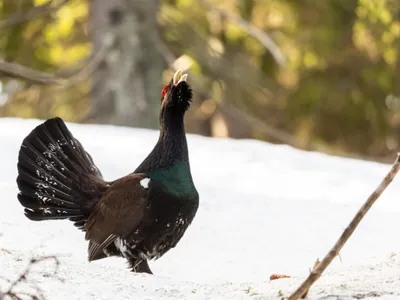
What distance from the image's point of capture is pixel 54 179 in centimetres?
505

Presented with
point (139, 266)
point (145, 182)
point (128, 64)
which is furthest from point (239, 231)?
point (128, 64)

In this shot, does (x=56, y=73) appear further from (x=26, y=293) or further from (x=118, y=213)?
(x=26, y=293)

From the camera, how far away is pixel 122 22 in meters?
12.0

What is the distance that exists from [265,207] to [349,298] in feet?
10.5

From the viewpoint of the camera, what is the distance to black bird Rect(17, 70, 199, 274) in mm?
4457

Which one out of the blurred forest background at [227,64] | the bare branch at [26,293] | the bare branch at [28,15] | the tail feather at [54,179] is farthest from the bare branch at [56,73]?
the bare branch at [26,293]

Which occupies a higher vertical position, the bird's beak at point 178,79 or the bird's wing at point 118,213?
the bird's beak at point 178,79

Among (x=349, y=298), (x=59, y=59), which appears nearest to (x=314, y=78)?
(x=59, y=59)

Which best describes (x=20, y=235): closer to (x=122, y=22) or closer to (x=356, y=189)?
(x=356, y=189)

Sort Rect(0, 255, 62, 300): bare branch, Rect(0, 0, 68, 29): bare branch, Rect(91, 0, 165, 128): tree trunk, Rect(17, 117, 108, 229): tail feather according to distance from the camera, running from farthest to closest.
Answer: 1. Rect(91, 0, 165, 128): tree trunk
2. Rect(0, 0, 68, 29): bare branch
3. Rect(17, 117, 108, 229): tail feather
4. Rect(0, 255, 62, 300): bare branch

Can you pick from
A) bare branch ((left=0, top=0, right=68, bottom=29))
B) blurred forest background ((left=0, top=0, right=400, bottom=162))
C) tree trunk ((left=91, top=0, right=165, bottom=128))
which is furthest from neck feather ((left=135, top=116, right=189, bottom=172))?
tree trunk ((left=91, top=0, right=165, bottom=128))

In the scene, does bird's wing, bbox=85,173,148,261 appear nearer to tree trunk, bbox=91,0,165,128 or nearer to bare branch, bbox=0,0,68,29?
bare branch, bbox=0,0,68,29

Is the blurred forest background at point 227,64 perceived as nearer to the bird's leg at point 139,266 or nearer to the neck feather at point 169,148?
the neck feather at point 169,148

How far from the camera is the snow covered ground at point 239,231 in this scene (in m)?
3.56
